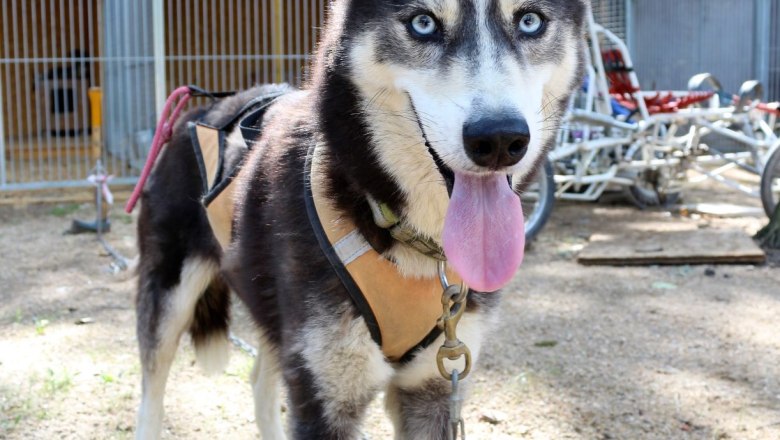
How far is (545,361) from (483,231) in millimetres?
2133

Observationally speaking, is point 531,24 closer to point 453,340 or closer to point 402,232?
point 402,232

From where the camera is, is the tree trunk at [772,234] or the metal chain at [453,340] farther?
the tree trunk at [772,234]

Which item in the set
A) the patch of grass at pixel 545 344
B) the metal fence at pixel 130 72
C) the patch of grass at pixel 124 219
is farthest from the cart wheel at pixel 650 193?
the patch of grass at pixel 124 219

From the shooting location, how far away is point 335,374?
2.05m

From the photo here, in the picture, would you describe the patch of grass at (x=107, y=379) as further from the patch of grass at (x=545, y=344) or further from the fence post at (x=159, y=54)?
the fence post at (x=159, y=54)

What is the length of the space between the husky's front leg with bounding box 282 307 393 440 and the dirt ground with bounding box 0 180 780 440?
3.89 feet

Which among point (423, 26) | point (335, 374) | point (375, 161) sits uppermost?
point (423, 26)

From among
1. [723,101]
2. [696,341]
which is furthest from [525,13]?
[723,101]

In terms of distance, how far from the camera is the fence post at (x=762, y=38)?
35.3 feet

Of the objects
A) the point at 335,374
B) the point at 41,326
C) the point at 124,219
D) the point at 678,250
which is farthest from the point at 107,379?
the point at 124,219

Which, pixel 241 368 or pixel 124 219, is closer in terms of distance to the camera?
pixel 241 368

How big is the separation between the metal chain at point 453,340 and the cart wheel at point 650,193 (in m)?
5.62

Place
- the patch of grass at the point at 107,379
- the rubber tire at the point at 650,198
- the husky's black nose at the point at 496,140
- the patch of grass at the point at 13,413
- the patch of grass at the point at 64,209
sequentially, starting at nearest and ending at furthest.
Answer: the husky's black nose at the point at 496,140 < the patch of grass at the point at 13,413 < the patch of grass at the point at 107,379 < the rubber tire at the point at 650,198 < the patch of grass at the point at 64,209

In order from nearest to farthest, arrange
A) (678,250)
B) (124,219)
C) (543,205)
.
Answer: (678,250)
(543,205)
(124,219)
